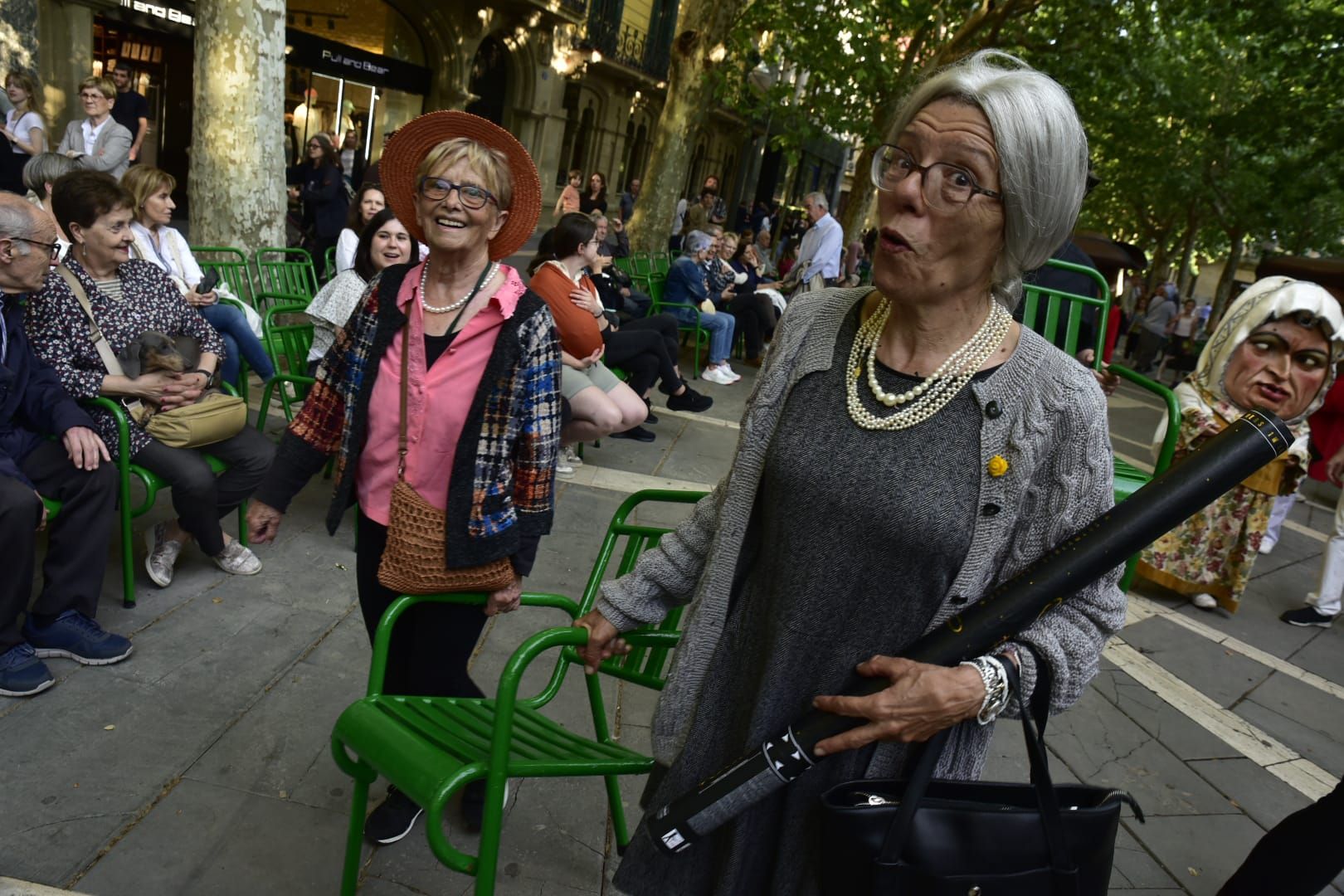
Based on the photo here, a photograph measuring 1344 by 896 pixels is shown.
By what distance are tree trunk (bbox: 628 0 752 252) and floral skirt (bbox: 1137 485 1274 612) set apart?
28.4ft

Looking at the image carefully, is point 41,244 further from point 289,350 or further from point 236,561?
point 289,350

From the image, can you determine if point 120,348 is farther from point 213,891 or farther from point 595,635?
point 595,635

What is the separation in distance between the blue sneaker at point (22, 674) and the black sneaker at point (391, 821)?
4.06 ft

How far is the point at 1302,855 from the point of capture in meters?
2.48

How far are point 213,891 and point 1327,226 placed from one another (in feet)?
95.3

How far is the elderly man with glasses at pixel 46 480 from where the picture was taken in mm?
3080

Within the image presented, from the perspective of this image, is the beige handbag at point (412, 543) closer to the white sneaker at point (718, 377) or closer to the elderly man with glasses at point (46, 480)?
the elderly man with glasses at point (46, 480)

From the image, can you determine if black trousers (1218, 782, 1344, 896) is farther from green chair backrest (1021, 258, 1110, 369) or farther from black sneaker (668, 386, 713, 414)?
black sneaker (668, 386, 713, 414)

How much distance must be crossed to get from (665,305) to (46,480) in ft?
22.3

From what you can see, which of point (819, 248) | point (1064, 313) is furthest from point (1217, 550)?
point (819, 248)

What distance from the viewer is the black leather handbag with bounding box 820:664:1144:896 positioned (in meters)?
1.32

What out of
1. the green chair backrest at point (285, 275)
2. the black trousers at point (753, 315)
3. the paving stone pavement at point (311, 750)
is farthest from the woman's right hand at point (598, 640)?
the black trousers at point (753, 315)

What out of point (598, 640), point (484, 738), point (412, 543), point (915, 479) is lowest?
point (484, 738)

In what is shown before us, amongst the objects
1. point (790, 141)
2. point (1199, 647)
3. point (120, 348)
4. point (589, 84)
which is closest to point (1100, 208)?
point (589, 84)
